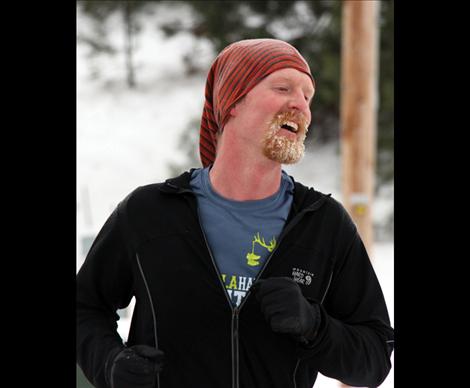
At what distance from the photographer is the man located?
122 cm

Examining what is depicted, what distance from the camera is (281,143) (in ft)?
4.03

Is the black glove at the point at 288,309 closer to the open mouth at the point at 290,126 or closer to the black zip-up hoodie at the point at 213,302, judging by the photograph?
the black zip-up hoodie at the point at 213,302

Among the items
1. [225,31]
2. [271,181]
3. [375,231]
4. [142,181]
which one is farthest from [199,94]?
[271,181]

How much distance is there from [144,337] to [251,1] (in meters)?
7.71

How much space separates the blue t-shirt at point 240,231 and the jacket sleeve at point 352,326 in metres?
0.15

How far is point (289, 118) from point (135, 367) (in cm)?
56

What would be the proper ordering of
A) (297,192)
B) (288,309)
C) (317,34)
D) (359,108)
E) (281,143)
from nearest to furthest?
(288,309) < (281,143) < (297,192) < (359,108) < (317,34)

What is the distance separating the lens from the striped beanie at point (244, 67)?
125 centimetres

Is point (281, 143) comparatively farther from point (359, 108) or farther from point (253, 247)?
point (359, 108)

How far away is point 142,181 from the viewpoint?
11141 millimetres

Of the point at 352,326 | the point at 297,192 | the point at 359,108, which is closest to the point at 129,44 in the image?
the point at 359,108
